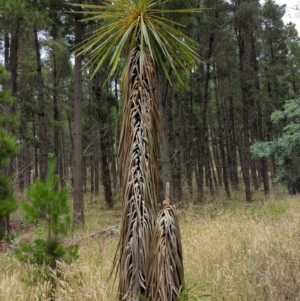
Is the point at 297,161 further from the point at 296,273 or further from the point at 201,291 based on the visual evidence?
the point at 201,291

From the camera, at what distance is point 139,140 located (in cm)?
306

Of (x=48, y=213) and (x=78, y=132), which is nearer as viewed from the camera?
(x=48, y=213)

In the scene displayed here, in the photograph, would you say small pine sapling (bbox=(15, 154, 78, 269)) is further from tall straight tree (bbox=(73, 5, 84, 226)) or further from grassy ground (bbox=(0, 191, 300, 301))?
tall straight tree (bbox=(73, 5, 84, 226))

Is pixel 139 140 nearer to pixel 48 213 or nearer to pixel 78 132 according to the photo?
pixel 48 213

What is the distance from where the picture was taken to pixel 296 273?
3.89 metres

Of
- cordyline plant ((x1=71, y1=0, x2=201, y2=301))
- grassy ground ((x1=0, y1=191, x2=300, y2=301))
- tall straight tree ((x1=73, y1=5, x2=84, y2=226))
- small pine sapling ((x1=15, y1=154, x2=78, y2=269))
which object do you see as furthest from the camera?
tall straight tree ((x1=73, y1=5, x2=84, y2=226))

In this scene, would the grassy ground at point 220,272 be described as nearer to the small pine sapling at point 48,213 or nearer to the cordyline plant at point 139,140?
the small pine sapling at point 48,213

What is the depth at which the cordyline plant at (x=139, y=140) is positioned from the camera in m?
2.93

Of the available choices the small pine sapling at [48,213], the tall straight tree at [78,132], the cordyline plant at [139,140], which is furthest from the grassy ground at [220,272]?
the tall straight tree at [78,132]

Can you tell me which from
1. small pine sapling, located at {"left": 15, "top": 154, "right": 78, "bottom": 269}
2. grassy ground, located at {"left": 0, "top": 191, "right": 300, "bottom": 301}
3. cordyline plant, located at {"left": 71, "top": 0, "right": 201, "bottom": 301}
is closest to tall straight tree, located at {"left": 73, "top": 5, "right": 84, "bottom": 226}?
grassy ground, located at {"left": 0, "top": 191, "right": 300, "bottom": 301}

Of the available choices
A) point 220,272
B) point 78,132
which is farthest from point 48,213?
point 78,132

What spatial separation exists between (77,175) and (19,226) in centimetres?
400

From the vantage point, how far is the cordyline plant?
2928 millimetres

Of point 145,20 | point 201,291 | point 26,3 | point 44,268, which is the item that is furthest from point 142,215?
point 26,3
